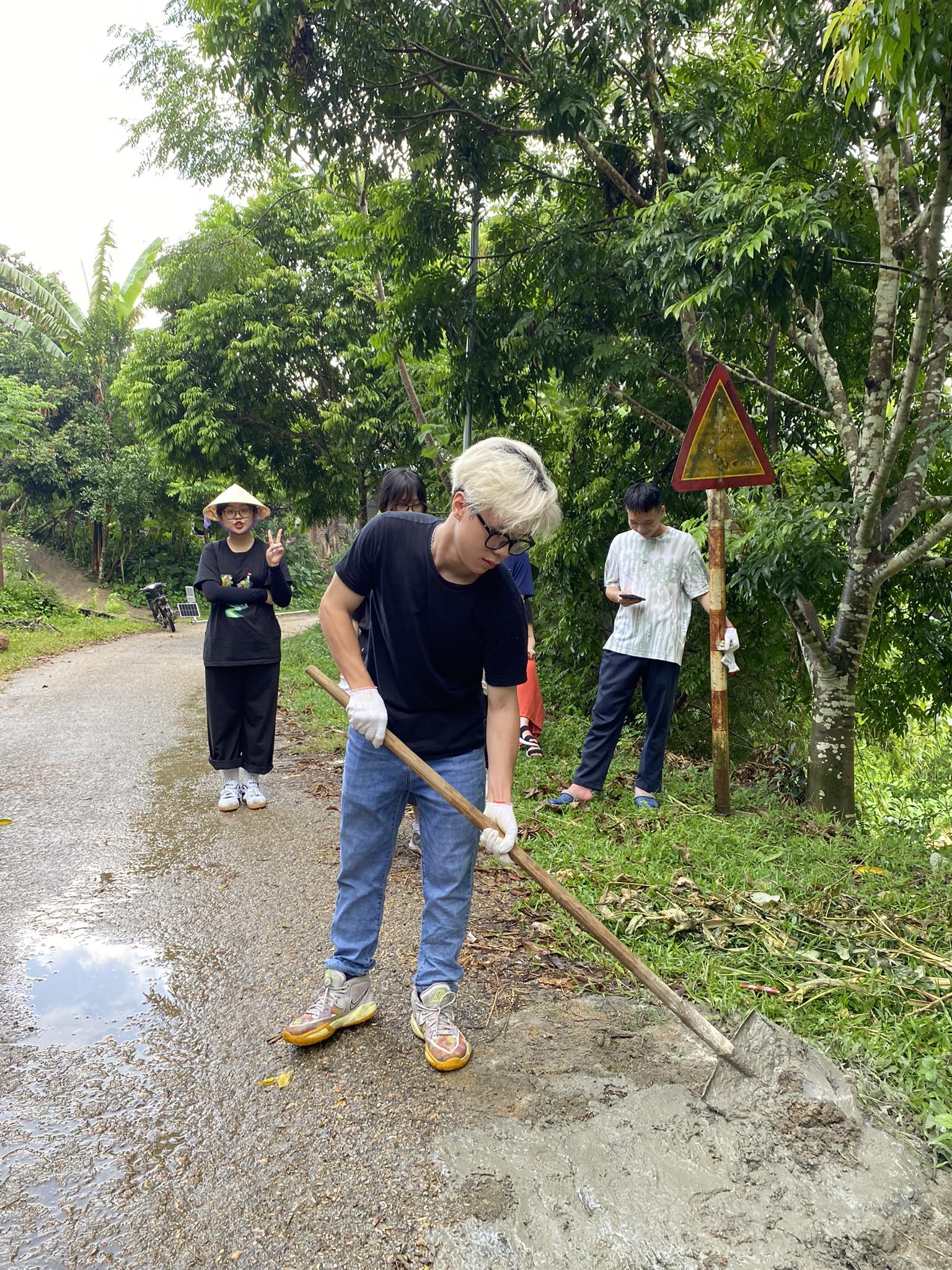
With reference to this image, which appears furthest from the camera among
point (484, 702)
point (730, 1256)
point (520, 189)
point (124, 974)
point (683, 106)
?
point (520, 189)

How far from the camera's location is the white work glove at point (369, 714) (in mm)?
2604

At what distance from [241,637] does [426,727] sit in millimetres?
2753

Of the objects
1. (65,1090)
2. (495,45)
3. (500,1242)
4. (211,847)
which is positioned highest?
(495,45)

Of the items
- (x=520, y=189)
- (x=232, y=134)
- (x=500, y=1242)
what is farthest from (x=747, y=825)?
(x=232, y=134)

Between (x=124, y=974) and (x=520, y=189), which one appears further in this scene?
(x=520, y=189)

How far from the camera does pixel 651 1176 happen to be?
6.99 ft

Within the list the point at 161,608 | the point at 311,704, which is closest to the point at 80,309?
the point at 161,608

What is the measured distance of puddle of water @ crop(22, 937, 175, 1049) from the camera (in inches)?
112

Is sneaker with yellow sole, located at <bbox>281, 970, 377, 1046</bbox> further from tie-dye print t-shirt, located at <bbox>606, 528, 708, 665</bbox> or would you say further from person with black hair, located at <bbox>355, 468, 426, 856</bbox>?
tie-dye print t-shirt, located at <bbox>606, 528, 708, 665</bbox>

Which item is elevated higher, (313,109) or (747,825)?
(313,109)

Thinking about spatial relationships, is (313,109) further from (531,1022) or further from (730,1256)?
(730,1256)

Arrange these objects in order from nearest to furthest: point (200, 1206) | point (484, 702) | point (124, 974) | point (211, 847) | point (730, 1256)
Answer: point (730, 1256) → point (200, 1206) → point (484, 702) → point (124, 974) → point (211, 847)

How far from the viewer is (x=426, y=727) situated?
2.72 m

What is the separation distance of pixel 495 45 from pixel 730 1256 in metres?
6.64
